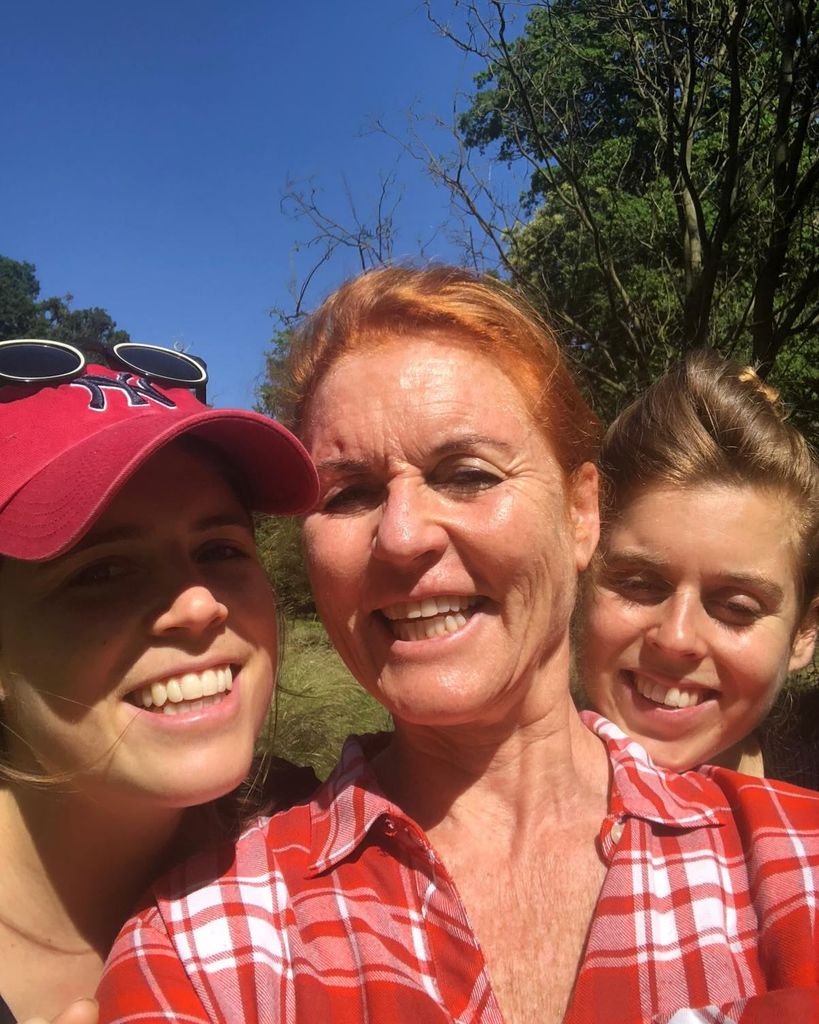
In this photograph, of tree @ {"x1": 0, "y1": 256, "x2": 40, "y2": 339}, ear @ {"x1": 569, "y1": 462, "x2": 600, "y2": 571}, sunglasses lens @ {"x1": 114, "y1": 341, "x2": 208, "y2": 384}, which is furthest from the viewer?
tree @ {"x1": 0, "y1": 256, "x2": 40, "y2": 339}

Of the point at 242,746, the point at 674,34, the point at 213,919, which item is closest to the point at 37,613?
the point at 242,746

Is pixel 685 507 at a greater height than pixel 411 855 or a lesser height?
greater

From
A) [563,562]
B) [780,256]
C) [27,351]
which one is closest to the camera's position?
[27,351]

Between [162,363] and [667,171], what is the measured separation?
5.88 m

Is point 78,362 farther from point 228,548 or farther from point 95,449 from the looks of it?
point 228,548

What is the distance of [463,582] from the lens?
1.79 meters

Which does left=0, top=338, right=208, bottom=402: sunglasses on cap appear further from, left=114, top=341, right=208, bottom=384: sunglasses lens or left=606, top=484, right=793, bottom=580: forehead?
left=606, top=484, right=793, bottom=580: forehead

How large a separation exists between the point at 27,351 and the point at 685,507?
1674mm

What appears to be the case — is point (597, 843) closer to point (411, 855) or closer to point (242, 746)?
point (411, 855)

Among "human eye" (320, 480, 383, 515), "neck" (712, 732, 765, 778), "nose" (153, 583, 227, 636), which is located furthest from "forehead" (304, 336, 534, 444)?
"neck" (712, 732, 765, 778)

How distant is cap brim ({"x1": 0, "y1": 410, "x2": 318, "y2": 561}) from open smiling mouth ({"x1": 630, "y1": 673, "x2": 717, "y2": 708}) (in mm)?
1175

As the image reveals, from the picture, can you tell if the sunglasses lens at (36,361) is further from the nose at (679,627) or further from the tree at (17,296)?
the tree at (17,296)

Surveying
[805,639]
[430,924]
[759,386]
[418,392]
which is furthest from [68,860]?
[759,386]

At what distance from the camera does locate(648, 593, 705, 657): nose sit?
2.17 metres
